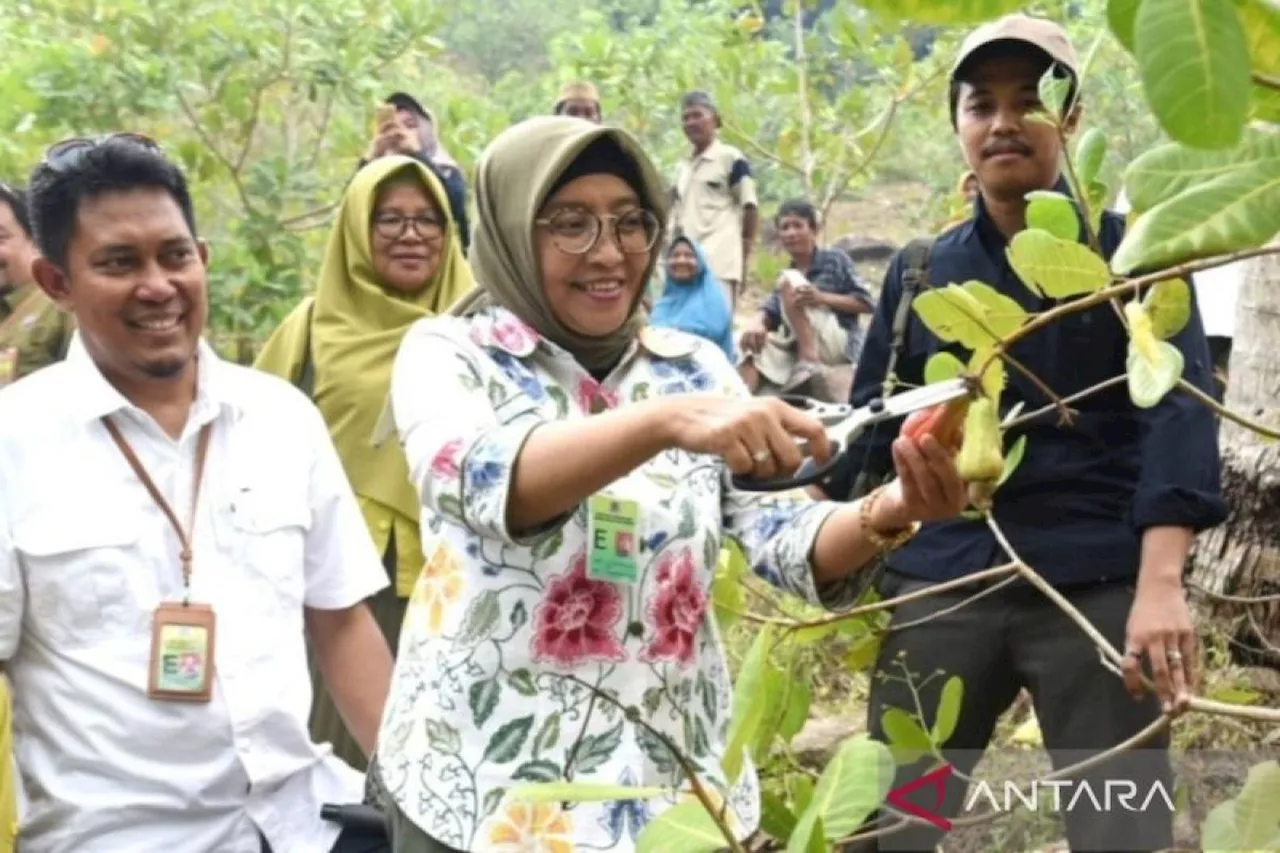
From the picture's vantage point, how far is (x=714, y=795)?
1752 millimetres

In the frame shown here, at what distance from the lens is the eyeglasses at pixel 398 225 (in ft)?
11.3

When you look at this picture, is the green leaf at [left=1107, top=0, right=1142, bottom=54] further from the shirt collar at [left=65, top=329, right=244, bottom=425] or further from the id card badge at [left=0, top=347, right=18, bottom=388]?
the id card badge at [left=0, top=347, right=18, bottom=388]

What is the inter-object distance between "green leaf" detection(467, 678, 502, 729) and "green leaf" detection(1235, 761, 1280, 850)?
2.70 ft

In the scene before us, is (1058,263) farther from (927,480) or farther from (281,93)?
(281,93)

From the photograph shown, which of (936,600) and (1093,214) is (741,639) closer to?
(936,600)

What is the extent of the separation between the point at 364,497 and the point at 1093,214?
7.06 feet

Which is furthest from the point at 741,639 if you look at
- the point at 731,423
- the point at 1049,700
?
the point at 731,423

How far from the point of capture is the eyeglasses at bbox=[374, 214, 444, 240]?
11.3ft

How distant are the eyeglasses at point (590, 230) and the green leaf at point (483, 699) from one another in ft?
1.47

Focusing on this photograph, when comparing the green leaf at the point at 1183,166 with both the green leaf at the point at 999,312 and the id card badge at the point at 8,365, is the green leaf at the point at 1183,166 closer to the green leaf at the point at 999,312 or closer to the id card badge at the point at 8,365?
the green leaf at the point at 999,312

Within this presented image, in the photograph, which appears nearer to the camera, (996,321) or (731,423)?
(996,321)

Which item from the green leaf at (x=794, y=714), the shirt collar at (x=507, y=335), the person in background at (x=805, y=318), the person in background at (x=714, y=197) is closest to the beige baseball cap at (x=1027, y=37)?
the shirt collar at (x=507, y=335)

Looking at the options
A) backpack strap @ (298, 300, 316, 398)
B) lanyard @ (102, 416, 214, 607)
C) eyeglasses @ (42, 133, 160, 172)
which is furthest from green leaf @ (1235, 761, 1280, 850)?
backpack strap @ (298, 300, 316, 398)

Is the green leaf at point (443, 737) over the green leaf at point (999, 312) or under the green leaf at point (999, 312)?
under
